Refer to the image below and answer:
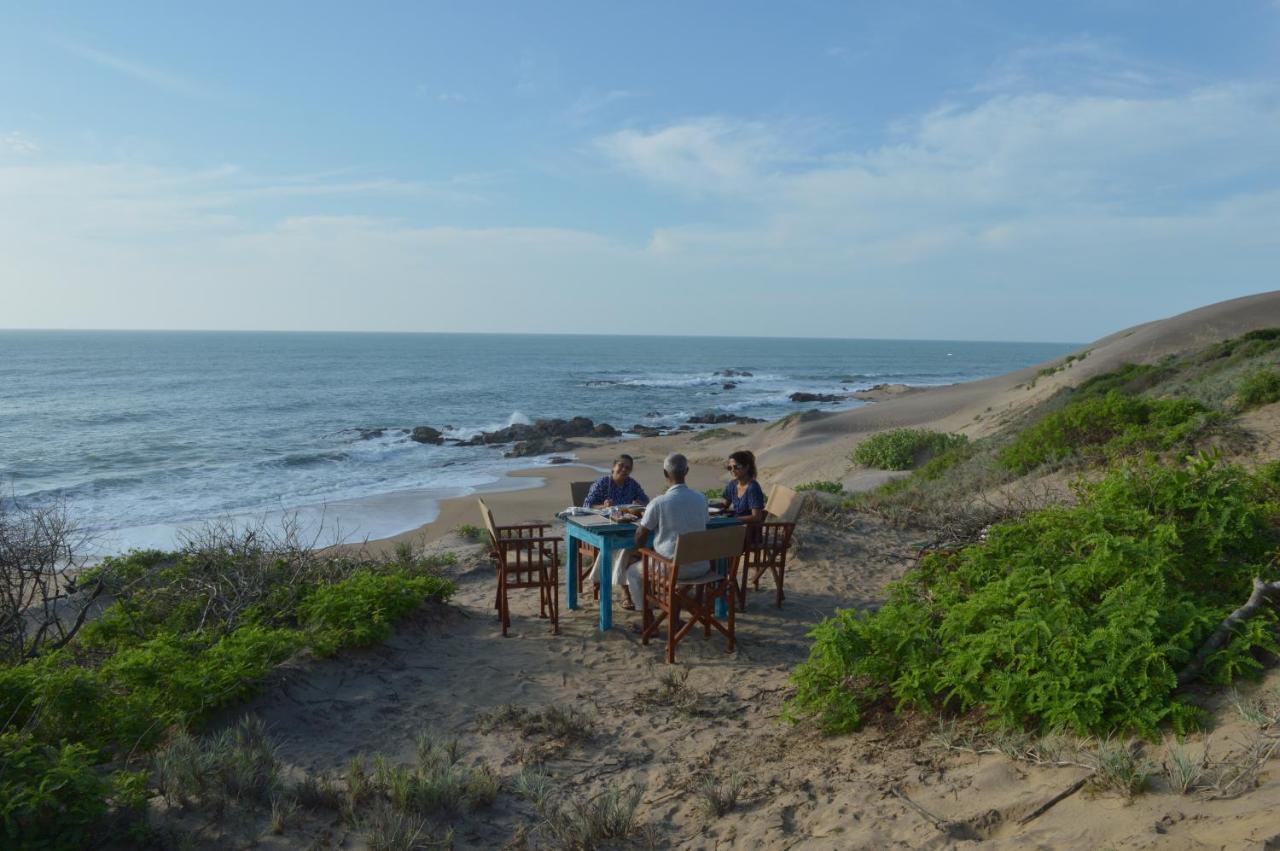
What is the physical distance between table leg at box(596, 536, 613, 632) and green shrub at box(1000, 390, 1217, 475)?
20.4ft

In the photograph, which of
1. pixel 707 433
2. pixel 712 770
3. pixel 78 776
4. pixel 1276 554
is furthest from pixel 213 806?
pixel 707 433

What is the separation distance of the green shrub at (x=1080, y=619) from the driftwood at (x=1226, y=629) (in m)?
0.04

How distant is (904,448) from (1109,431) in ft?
26.0

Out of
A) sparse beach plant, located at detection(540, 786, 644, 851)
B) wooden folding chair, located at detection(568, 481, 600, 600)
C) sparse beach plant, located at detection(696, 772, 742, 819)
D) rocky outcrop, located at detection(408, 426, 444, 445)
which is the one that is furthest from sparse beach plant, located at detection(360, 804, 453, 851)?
rocky outcrop, located at detection(408, 426, 444, 445)

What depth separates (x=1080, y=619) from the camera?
3.94 m

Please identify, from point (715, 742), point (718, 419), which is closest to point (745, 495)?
point (715, 742)

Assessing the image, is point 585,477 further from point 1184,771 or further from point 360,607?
point 1184,771

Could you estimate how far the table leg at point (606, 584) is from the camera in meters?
6.58

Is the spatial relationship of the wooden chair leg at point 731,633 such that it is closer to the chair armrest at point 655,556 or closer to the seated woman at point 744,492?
the chair armrest at point 655,556

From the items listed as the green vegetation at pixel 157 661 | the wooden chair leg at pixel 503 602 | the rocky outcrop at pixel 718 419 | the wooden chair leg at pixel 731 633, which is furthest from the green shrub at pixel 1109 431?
the rocky outcrop at pixel 718 419

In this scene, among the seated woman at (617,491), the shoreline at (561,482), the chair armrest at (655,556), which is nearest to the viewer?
the chair armrest at (655,556)

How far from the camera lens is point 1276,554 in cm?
460

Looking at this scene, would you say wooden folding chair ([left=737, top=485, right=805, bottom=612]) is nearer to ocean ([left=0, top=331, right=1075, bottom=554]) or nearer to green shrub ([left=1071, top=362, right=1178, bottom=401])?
ocean ([left=0, top=331, right=1075, bottom=554])

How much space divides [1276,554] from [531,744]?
14.0 ft
